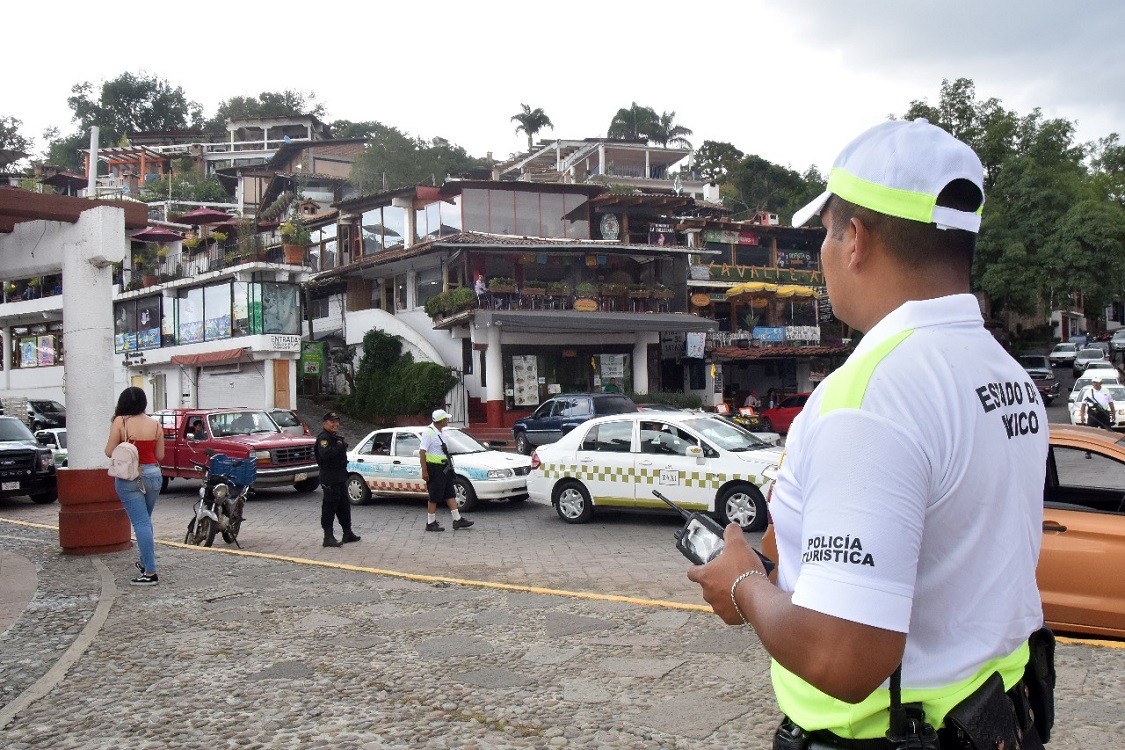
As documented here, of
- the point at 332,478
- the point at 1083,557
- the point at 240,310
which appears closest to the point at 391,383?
the point at 240,310

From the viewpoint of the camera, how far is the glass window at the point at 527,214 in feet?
120

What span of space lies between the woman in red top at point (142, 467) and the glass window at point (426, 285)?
27127 millimetres

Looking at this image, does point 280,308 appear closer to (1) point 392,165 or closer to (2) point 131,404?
(1) point 392,165

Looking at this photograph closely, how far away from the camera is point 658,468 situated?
13.5 metres

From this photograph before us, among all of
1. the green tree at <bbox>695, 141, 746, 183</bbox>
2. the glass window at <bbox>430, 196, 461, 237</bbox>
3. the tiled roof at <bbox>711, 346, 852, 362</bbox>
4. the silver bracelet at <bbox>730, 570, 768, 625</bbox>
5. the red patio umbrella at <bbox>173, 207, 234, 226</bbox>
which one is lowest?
the silver bracelet at <bbox>730, 570, 768, 625</bbox>

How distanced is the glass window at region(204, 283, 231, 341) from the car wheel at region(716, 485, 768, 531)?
27.3 metres

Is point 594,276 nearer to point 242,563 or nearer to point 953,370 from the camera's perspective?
point 242,563

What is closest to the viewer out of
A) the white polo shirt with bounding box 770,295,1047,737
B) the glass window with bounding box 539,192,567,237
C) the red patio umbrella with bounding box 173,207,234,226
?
the white polo shirt with bounding box 770,295,1047,737

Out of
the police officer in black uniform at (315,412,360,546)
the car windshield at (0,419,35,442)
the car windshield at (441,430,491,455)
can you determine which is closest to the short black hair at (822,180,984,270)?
the police officer in black uniform at (315,412,360,546)

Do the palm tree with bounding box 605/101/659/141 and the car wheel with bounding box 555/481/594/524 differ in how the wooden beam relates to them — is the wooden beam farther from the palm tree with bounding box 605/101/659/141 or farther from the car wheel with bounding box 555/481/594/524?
the palm tree with bounding box 605/101/659/141

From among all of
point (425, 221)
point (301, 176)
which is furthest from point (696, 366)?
point (301, 176)

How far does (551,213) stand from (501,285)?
16.2ft

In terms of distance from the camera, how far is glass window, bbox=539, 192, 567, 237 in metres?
37.1

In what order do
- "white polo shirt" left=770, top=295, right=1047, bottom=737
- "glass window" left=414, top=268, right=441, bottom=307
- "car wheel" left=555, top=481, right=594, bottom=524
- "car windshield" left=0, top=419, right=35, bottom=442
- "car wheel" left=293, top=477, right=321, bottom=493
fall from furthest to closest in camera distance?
"glass window" left=414, top=268, right=441, bottom=307
"car wheel" left=293, top=477, right=321, bottom=493
"car windshield" left=0, top=419, right=35, bottom=442
"car wheel" left=555, top=481, right=594, bottom=524
"white polo shirt" left=770, top=295, right=1047, bottom=737
